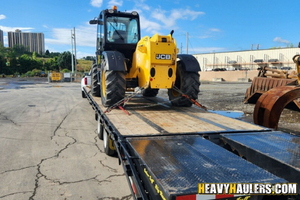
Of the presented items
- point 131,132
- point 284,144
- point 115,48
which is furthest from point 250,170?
point 115,48

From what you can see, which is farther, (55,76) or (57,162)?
(55,76)

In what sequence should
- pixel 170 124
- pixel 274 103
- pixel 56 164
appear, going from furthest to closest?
pixel 274 103
pixel 56 164
pixel 170 124

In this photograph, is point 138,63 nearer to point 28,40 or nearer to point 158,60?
point 158,60

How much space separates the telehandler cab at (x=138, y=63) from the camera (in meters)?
5.74

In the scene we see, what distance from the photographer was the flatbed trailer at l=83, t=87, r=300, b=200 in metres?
2.17

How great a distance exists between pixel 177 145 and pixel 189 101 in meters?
3.63

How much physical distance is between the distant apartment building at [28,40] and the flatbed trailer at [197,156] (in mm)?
171029

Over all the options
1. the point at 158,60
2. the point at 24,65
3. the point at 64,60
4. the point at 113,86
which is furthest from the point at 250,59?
the point at 113,86

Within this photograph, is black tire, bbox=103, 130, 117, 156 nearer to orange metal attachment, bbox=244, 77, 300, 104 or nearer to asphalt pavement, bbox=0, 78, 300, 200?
asphalt pavement, bbox=0, 78, 300, 200

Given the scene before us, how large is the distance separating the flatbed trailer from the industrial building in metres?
57.0

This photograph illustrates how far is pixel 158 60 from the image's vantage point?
5.68 m

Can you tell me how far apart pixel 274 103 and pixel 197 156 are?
129 inches

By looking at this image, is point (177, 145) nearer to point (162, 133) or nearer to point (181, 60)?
point (162, 133)

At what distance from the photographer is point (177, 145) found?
10.4 ft
